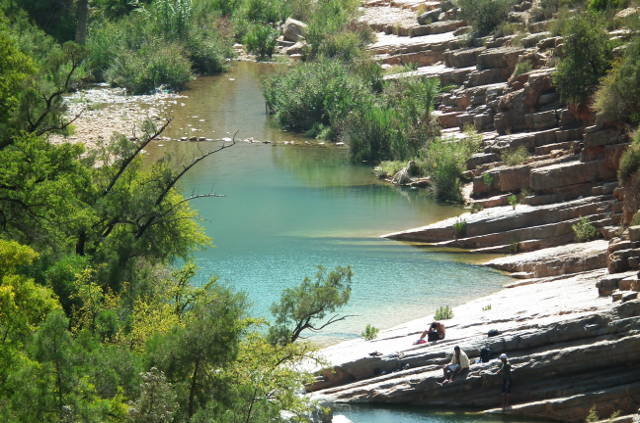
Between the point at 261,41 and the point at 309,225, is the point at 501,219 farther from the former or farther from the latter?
the point at 261,41

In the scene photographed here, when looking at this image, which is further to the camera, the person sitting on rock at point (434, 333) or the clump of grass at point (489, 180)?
the clump of grass at point (489, 180)

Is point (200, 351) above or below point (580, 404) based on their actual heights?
above

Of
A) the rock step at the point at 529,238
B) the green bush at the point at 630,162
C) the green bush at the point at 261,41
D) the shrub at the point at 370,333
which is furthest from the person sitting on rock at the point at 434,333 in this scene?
the green bush at the point at 261,41

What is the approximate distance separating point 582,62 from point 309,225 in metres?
12.7

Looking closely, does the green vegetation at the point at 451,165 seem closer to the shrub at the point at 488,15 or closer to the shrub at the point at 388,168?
the shrub at the point at 388,168

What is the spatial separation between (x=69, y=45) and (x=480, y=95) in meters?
27.0

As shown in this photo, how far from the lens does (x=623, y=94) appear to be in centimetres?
4534

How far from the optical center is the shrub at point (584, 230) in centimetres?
4366

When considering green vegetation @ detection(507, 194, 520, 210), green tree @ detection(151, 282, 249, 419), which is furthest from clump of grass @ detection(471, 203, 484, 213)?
green tree @ detection(151, 282, 249, 419)

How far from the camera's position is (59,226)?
32.7 m

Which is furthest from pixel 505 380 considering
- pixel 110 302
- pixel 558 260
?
pixel 558 260

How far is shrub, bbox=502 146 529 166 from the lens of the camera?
49331 millimetres

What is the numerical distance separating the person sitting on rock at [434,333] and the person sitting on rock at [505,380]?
242 cm

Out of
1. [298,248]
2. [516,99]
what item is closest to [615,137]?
[516,99]
